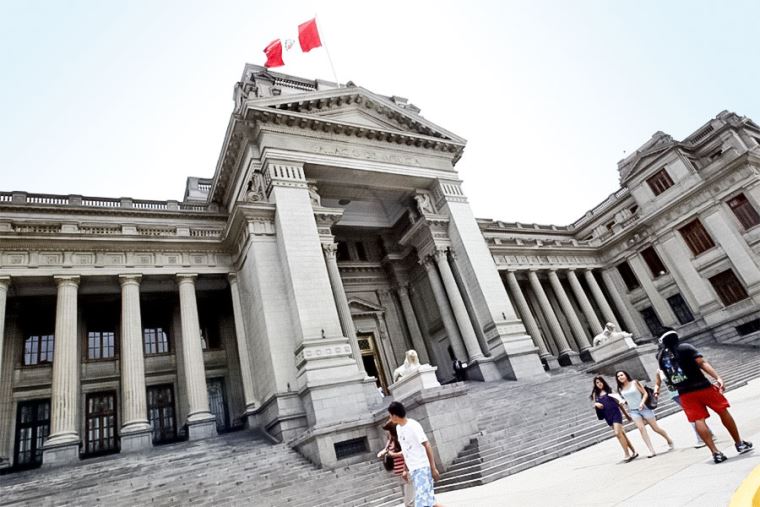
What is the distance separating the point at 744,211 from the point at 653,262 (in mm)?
6407

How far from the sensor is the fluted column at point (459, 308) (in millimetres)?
21281

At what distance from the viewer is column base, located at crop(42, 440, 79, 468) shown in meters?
14.0

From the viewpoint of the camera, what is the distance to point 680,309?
3098 cm

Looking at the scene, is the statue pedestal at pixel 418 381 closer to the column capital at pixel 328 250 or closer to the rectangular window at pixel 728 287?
the column capital at pixel 328 250

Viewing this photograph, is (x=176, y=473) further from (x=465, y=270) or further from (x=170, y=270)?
(x=465, y=270)

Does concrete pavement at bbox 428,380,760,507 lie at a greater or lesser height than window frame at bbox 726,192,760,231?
lesser

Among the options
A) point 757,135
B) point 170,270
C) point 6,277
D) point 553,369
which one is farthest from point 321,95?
point 757,135

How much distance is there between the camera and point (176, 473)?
11906 mm

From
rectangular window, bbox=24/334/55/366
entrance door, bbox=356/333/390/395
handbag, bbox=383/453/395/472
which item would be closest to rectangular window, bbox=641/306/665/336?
entrance door, bbox=356/333/390/395

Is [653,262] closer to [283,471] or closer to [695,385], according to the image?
[283,471]

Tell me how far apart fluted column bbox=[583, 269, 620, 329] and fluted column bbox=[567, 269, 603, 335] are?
934 mm

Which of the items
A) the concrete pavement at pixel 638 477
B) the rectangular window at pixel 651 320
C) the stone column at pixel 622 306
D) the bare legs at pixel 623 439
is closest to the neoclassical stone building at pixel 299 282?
the rectangular window at pixel 651 320

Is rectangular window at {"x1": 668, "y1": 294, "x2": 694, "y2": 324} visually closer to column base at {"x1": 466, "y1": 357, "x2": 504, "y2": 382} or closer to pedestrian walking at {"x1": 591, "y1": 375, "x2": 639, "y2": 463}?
column base at {"x1": 466, "y1": 357, "x2": 504, "y2": 382}

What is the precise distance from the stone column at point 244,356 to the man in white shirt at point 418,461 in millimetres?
14142
